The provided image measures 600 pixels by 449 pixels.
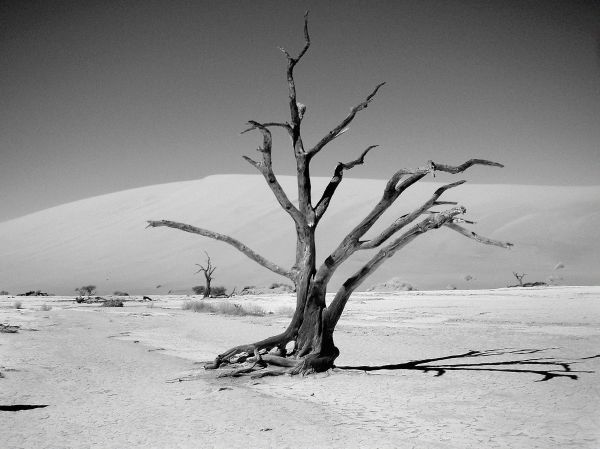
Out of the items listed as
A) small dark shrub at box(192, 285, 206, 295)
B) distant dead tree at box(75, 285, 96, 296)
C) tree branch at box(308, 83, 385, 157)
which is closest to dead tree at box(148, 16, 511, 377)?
tree branch at box(308, 83, 385, 157)

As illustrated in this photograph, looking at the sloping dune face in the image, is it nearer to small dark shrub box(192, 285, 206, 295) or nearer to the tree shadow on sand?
small dark shrub box(192, 285, 206, 295)

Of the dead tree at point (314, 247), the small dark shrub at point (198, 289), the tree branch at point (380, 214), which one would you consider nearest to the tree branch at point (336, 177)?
the dead tree at point (314, 247)

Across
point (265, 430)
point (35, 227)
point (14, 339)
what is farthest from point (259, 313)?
point (35, 227)

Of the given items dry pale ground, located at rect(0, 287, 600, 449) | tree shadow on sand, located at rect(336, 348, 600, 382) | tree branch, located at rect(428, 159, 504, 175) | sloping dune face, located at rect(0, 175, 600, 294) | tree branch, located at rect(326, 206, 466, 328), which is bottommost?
dry pale ground, located at rect(0, 287, 600, 449)

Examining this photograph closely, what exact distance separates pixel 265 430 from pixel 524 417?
2.18 meters

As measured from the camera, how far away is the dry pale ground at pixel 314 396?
395 cm

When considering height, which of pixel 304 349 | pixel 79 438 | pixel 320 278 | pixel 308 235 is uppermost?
pixel 308 235

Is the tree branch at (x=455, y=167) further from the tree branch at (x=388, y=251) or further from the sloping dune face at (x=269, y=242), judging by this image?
the sloping dune face at (x=269, y=242)

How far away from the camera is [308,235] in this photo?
6.96 metres

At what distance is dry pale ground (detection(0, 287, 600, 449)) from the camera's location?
3951mm

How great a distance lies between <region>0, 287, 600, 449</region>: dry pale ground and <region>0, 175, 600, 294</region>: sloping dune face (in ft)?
96.6

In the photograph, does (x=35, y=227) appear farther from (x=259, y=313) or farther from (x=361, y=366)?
(x=361, y=366)

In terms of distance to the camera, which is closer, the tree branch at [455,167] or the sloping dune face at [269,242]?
the tree branch at [455,167]

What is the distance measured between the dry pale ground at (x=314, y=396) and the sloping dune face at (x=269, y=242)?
2943 centimetres
